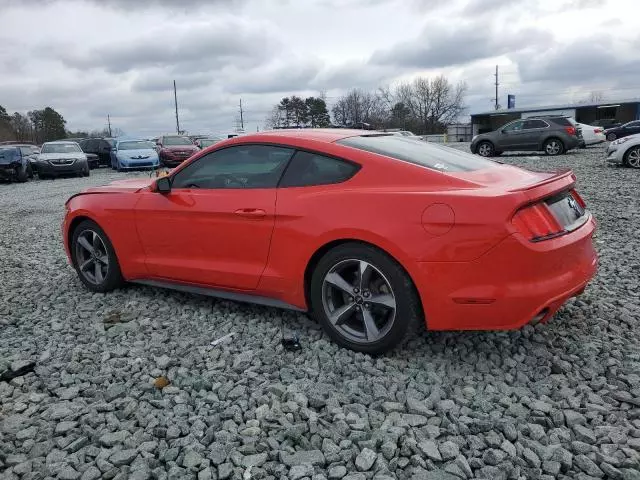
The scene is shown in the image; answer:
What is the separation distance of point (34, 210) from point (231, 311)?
979 centimetres

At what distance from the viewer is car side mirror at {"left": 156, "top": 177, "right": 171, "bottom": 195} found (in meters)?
4.30

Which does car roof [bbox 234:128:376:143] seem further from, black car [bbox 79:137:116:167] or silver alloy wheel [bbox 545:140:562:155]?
black car [bbox 79:137:116:167]

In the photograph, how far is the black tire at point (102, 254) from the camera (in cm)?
483

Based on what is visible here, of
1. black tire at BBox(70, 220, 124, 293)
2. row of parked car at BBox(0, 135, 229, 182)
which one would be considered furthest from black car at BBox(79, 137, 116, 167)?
black tire at BBox(70, 220, 124, 293)

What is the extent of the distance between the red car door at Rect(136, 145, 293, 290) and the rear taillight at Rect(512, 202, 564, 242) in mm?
1587

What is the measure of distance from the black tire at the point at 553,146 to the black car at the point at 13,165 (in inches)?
763

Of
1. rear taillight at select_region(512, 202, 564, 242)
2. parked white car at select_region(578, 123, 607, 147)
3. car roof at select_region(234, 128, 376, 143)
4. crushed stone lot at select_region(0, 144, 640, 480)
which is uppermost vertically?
parked white car at select_region(578, 123, 607, 147)

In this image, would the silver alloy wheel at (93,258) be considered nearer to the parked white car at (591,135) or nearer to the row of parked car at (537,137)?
the row of parked car at (537,137)

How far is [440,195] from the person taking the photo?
9.99ft

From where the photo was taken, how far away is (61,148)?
2127cm

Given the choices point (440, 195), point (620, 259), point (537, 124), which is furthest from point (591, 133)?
point (440, 195)

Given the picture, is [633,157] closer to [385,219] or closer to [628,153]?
[628,153]

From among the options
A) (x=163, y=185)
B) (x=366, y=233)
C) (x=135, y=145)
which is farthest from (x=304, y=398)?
(x=135, y=145)

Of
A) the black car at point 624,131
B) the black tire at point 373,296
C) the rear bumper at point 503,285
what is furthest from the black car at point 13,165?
the black car at point 624,131
